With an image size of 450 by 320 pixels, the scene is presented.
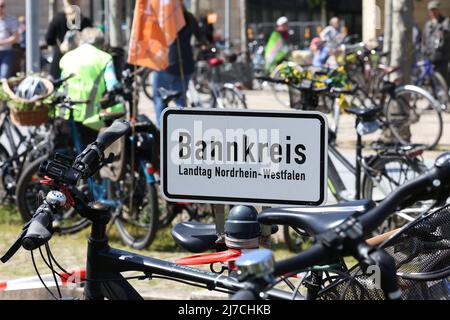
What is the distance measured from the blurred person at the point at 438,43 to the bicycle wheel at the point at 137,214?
421 inches

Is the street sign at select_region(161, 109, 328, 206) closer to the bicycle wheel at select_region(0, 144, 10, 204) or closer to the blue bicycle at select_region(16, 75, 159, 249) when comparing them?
the blue bicycle at select_region(16, 75, 159, 249)

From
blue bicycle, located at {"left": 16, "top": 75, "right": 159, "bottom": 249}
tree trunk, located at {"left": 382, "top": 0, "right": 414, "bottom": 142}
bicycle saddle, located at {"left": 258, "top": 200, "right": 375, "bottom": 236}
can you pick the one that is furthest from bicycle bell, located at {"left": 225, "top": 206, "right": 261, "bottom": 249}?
tree trunk, located at {"left": 382, "top": 0, "right": 414, "bottom": 142}

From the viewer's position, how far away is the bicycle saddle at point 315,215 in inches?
92.4

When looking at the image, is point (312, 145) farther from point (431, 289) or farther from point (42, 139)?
point (42, 139)

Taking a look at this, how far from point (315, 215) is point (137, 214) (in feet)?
17.8

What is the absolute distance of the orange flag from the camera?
8250mm

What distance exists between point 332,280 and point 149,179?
4464 millimetres

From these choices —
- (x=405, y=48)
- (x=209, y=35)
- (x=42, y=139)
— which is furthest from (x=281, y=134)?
(x=209, y=35)

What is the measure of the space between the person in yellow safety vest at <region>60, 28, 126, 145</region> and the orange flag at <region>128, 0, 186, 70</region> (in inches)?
10.2

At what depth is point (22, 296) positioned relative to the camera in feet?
17.9

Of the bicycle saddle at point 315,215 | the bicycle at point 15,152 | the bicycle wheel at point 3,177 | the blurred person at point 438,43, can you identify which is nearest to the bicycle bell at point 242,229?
the bicycle saddle at point 315,215

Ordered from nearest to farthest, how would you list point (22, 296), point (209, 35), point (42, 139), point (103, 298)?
point (103, 298)
point (22, 296)
point (42, 139)
point (209, 35)

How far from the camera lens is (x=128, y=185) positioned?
7.79m

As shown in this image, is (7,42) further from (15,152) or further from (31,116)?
(31,116)
